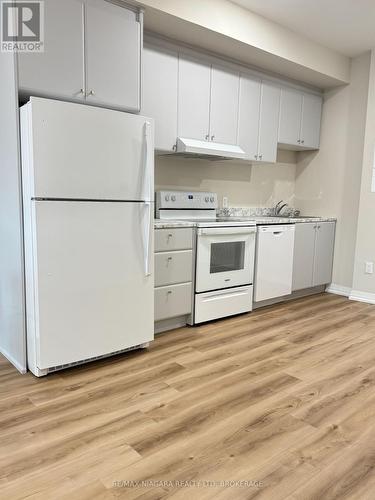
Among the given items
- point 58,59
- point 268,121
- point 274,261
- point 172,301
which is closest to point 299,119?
point 268,121

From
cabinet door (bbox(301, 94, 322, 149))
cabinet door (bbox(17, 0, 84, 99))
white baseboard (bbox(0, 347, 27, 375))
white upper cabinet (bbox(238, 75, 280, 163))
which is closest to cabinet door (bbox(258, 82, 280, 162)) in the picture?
white upper cabinet (bbox(238, 75, 280, 163))

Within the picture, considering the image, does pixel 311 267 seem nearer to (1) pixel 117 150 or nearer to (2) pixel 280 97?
(2) pixel 280 97

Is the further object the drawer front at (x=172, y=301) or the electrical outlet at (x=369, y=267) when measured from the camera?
the electrical outlet at (x=369, y=267)

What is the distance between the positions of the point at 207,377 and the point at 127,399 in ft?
Answer: 1.70

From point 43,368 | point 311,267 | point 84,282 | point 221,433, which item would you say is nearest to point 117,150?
point 84,282

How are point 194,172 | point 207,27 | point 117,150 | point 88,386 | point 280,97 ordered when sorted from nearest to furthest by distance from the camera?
point 88,386
point 117,150
point 207,27
point 194,172
point 280,97

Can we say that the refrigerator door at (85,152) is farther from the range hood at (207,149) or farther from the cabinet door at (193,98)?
the cabinet door at (193,98)

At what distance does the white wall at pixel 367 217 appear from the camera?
400 cm

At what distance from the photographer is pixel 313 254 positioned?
13.7 ft

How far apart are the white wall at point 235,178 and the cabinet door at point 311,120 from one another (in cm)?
36

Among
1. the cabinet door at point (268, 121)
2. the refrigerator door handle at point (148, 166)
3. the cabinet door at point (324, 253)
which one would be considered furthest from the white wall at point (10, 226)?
the cabinet door at point (324, 253)

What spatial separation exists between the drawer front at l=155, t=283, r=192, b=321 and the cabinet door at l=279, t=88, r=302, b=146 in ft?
6.96

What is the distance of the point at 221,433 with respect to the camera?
5.70ft

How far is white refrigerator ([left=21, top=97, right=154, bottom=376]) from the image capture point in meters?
2.04
